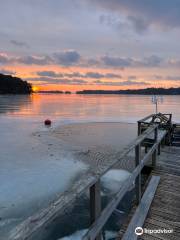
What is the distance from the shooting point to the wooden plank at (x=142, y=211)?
357cm

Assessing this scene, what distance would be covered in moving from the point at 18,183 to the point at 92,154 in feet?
16.8

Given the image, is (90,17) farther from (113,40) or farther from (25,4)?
(113,40)

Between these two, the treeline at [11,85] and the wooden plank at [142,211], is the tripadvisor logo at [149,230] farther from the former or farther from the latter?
the treeline at [11,85]

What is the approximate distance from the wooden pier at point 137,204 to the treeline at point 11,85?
485 feet

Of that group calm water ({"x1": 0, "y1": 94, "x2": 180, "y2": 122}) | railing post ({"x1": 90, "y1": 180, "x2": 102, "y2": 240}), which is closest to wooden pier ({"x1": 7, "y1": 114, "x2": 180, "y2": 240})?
railing post ({"x1": 90, "y1": 180, "x2": 102, "y2": 240})

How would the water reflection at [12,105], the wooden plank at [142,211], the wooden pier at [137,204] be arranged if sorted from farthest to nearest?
the water reflection at [12,105] < the wooden plank at [142,211] < the wooden pier at [137,204]

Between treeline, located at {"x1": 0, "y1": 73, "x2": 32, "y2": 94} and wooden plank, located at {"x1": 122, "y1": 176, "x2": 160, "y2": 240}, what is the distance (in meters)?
149

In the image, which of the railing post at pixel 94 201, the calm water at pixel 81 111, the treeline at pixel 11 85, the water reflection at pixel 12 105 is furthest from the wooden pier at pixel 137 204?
the treeline at pixel 11 85

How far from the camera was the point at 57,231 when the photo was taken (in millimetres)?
5445

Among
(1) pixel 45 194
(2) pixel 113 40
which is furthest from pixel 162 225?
(2) pixel 113 40

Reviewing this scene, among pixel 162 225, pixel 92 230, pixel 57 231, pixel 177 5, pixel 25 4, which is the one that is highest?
pixel 25 4

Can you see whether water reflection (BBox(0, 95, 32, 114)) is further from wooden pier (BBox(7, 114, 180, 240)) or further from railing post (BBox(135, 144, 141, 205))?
railing post (BBox(135, 144, 141, 205))

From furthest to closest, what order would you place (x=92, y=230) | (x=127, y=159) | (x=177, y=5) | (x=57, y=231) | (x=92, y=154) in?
(x=177, y=5) < (x=92, y=154) < (x=127, y=159) < (x=57, y=231) < (x=92, y=230)

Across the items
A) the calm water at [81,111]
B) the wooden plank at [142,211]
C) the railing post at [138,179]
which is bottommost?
the calm water at [81,111]
